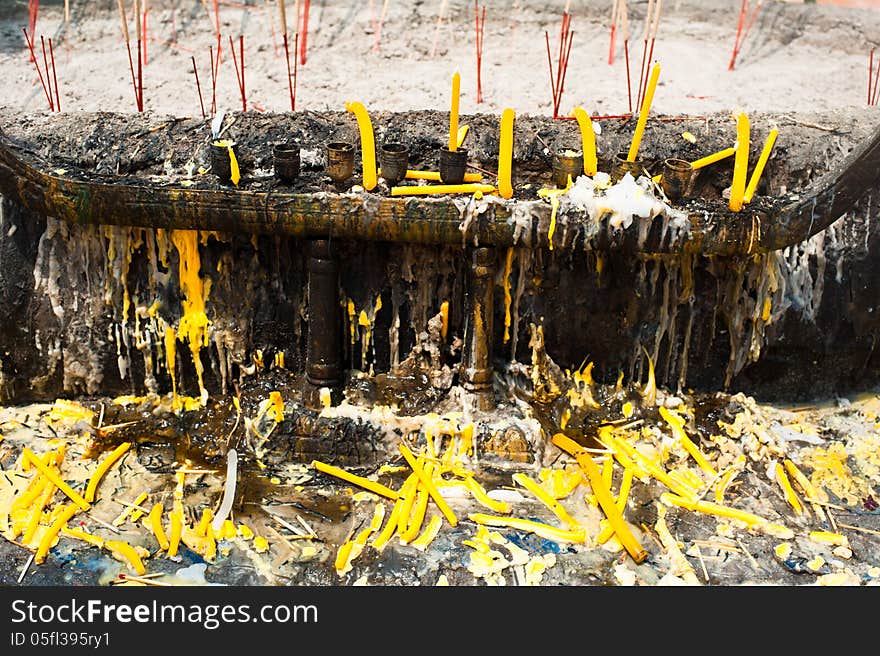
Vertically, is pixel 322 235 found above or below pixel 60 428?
above

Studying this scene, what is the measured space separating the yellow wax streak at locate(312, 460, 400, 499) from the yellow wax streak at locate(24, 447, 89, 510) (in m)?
1.15

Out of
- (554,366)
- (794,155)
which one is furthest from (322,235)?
(794,155)

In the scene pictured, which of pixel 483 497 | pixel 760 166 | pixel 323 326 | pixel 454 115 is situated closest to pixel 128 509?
pixel 323 326

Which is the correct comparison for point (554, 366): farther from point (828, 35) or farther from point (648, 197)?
point (828, 35)

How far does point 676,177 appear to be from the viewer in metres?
4.34

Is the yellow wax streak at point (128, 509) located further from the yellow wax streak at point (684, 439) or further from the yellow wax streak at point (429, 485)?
the yellow wax streak at point (684, 439)

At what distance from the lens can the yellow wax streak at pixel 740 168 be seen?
4.32 metres

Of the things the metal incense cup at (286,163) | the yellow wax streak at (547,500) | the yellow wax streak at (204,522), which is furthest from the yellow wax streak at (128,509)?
the yellow wax streak at (547,500)

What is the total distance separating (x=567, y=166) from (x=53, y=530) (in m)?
3.09

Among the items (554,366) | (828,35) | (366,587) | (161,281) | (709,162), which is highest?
(828,35)

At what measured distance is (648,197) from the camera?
4246mm

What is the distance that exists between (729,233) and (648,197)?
18.0 inches

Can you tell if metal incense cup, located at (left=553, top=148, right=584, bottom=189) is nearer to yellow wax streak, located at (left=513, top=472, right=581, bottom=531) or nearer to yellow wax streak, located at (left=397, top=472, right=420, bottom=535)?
yellow wax streak, located at (left=513, top=472, right=581, bottom=531)

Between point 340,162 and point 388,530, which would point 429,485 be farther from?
point 340,162
